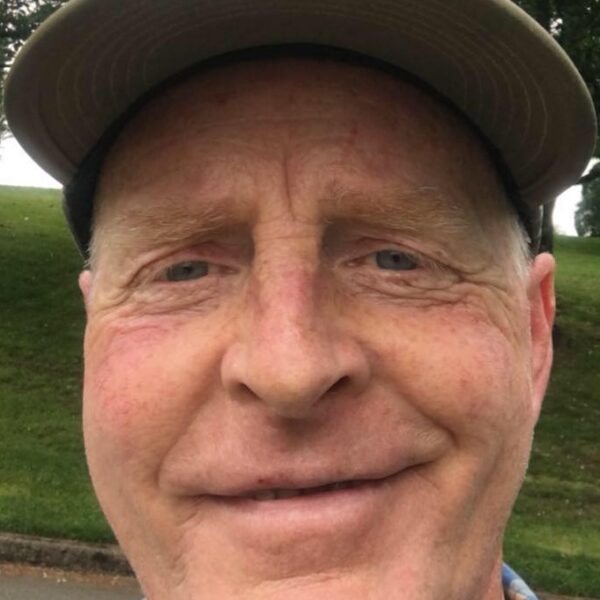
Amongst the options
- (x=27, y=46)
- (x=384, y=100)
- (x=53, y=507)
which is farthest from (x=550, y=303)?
(x=53, y=507)

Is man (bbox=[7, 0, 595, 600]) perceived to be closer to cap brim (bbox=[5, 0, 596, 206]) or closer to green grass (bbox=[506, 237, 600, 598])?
cap brim (bbox=[5, 0, 596, 206])

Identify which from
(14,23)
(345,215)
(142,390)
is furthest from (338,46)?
(14,23)

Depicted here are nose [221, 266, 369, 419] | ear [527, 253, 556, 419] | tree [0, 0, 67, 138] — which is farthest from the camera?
tree [0, 0, 67, 138]

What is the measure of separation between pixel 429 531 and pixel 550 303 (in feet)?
2.24

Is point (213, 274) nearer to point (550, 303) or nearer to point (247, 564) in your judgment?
point (247, 564)

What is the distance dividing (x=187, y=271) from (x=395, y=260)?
14.5 inches

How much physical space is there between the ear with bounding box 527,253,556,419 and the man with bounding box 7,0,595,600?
0.14m

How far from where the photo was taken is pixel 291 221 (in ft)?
5.79

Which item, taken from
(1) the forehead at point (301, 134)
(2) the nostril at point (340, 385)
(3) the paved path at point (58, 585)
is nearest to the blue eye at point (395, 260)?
(1) the forehead at point (301, 134)

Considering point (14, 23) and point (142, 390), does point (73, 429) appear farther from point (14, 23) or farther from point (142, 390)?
point (142, 390)

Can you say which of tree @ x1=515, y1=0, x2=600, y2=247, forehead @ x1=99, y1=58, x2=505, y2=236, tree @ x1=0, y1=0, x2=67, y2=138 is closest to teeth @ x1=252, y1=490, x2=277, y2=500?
forehead @ x1=99, y1=58, x2=505, y2=236

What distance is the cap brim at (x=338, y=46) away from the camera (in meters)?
1.74

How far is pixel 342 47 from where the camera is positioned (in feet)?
5.91

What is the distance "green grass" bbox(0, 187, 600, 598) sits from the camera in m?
8.88
